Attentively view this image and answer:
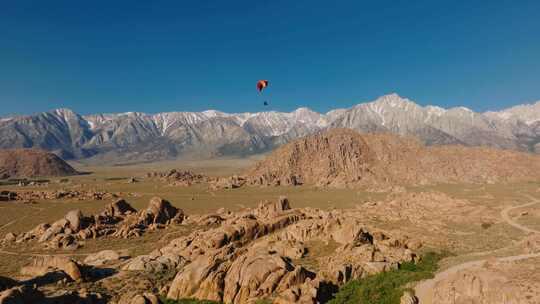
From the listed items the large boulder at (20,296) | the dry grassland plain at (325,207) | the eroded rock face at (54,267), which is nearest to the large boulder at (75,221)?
the dry grassland plain at (325,207)

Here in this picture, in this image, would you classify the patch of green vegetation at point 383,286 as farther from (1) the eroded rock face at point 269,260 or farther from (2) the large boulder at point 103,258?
(2) the large boulder at point 103,258

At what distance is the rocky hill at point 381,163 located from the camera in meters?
146

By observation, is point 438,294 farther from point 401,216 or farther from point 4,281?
point 401,216

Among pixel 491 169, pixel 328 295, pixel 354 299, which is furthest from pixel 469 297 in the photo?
pixel 491 169

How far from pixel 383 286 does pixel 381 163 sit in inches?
5349

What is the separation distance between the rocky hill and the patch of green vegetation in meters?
106

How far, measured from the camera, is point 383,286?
96.7 feet

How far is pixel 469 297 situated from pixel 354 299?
8446 mm

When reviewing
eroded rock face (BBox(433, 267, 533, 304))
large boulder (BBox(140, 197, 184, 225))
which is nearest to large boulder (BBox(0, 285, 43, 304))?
eroded rock face (BBox(433, 267, 533, 304))

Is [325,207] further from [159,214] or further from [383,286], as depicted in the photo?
[383,286]

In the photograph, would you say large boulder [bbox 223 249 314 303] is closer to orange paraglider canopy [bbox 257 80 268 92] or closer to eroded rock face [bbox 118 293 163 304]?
eroded rock face [bbox 118 293 163 304]

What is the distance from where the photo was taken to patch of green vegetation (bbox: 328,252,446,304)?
90.4 feet

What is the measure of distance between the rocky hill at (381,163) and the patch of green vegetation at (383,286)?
106m

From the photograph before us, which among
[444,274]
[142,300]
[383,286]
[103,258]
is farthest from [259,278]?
[103,258]
